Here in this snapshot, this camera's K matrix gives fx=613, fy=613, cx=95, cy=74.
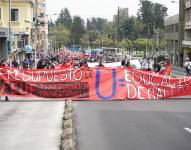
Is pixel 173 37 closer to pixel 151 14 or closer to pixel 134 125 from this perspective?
pixel 151 14

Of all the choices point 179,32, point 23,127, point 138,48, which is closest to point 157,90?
point 23,127

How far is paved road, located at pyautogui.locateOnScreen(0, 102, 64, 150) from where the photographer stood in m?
13.5

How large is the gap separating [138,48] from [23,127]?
149 m

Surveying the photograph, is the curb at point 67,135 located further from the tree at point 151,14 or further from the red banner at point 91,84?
the tree at point 151,14

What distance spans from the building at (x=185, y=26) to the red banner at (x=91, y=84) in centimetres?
6203

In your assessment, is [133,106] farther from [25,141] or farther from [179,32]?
[179,32]

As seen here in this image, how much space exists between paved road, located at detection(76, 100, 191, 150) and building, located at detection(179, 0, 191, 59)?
6542cm

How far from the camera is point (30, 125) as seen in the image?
1667 cm

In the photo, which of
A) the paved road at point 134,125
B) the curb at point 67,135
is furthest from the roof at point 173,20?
the curb at point 67,135

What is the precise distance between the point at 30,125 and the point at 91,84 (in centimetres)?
884

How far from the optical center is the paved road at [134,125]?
13.5 m

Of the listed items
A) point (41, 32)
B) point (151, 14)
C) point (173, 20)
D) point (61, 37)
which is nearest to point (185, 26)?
point (173, 20)

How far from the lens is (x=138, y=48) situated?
164 m

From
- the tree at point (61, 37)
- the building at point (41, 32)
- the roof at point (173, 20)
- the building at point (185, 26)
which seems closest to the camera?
the building at point (185, 26)
